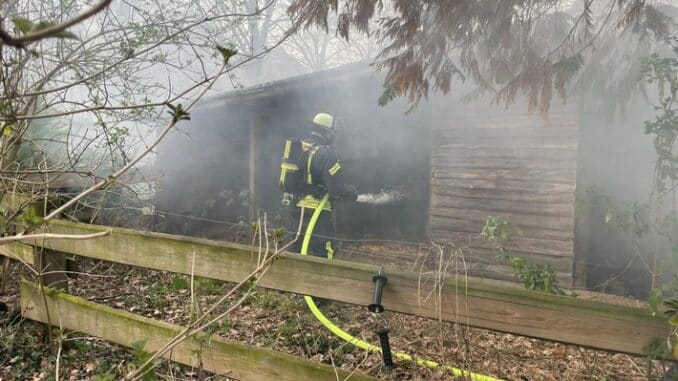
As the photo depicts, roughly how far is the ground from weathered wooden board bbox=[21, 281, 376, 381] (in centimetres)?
10

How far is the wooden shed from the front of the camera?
6203 millimetres

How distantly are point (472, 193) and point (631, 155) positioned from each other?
2553 millimetres

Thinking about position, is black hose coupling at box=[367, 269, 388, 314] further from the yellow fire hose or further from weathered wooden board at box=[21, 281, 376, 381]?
the yellow fire hose

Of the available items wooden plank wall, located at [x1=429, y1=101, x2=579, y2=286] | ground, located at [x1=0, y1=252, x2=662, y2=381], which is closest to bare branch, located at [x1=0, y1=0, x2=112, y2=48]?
ground, located at [x1=0, y1=252, x2=662, y2=381]

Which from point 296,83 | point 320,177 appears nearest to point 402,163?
point 296,83

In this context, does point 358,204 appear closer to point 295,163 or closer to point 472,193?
point 472,193

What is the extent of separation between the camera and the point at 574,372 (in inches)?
133

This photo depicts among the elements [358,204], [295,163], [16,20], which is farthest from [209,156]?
[16,20]

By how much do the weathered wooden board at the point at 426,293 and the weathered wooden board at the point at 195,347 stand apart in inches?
12.7

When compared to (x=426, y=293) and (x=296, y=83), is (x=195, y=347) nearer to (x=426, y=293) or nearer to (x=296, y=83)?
(x=426, y=293)

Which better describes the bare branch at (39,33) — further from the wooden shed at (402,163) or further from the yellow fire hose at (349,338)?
the wooden shed at (402,163)

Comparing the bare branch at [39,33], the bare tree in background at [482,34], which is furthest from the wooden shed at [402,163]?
the bare branch at [39,33]

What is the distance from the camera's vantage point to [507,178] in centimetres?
652

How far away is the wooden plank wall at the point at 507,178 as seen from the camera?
6.06 m
